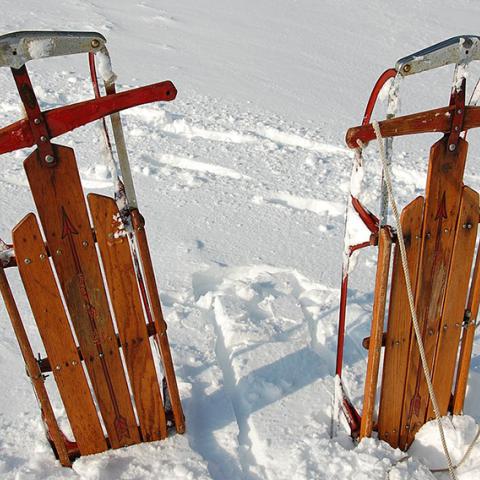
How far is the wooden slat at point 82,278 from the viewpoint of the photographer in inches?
73.5

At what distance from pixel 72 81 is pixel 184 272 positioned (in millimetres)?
3181

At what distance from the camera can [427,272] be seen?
2143 mm

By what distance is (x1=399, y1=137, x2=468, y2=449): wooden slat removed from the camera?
1965 mm

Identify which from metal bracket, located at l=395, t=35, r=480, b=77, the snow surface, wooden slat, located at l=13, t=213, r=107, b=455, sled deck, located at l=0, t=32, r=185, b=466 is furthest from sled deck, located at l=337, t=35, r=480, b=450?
wooden slat, located at l=13, t=213, r=107, b=455

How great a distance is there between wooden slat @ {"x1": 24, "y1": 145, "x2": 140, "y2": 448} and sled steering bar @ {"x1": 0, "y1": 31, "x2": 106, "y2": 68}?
0.27m

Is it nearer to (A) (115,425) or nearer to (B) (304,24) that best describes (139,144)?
(A) (115,425)

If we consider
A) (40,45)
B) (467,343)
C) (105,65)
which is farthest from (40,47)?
(467,343)

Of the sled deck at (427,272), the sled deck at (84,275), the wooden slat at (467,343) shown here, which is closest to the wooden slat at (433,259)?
the sled deck at (427,272)

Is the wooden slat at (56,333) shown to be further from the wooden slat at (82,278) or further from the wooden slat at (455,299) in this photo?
the wooden slat at (455,299)

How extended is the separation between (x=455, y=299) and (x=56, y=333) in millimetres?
1491

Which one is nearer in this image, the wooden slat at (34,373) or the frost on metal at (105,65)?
the frost on metal at (105,65)

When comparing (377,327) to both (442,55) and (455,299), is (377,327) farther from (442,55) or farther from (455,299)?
(442,55)

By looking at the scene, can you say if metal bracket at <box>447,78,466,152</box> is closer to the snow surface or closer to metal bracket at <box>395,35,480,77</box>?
metal bracket at <box>395,35,480,77</box>

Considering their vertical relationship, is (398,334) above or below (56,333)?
below
